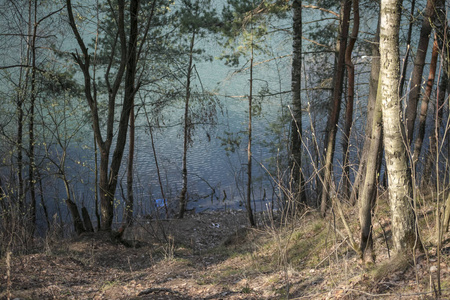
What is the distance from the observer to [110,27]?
38.8 ft

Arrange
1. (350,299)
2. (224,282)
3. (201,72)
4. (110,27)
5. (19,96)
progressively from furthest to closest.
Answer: (201,72)
(110,27)
(19,96)
(224,282)
(350,299)

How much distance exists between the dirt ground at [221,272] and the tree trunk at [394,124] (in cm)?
46

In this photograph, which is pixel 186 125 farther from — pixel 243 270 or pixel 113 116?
pixel 243 270

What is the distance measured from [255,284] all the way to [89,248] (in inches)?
145

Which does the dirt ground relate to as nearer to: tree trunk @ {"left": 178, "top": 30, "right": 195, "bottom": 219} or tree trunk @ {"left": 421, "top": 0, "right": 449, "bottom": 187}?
tree trunk @ {"left": 421, "top": 0, "right": 449, "bottom": 187}

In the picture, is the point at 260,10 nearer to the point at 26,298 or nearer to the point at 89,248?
the point at 89,248

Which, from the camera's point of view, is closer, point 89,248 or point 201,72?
point 89,248

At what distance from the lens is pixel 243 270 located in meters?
5.56

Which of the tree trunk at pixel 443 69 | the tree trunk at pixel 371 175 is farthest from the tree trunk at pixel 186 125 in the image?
the tree trunk at pixel 371 175

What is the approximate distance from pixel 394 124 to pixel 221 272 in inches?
135

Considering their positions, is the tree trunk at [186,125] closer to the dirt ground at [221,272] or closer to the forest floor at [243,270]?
the dirt ground at [221,272]

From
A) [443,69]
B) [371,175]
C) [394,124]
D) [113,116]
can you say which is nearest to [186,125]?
[113,116]

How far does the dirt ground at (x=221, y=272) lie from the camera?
3.46 meters

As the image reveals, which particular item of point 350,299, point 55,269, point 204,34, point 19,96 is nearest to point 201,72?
point 204,34
